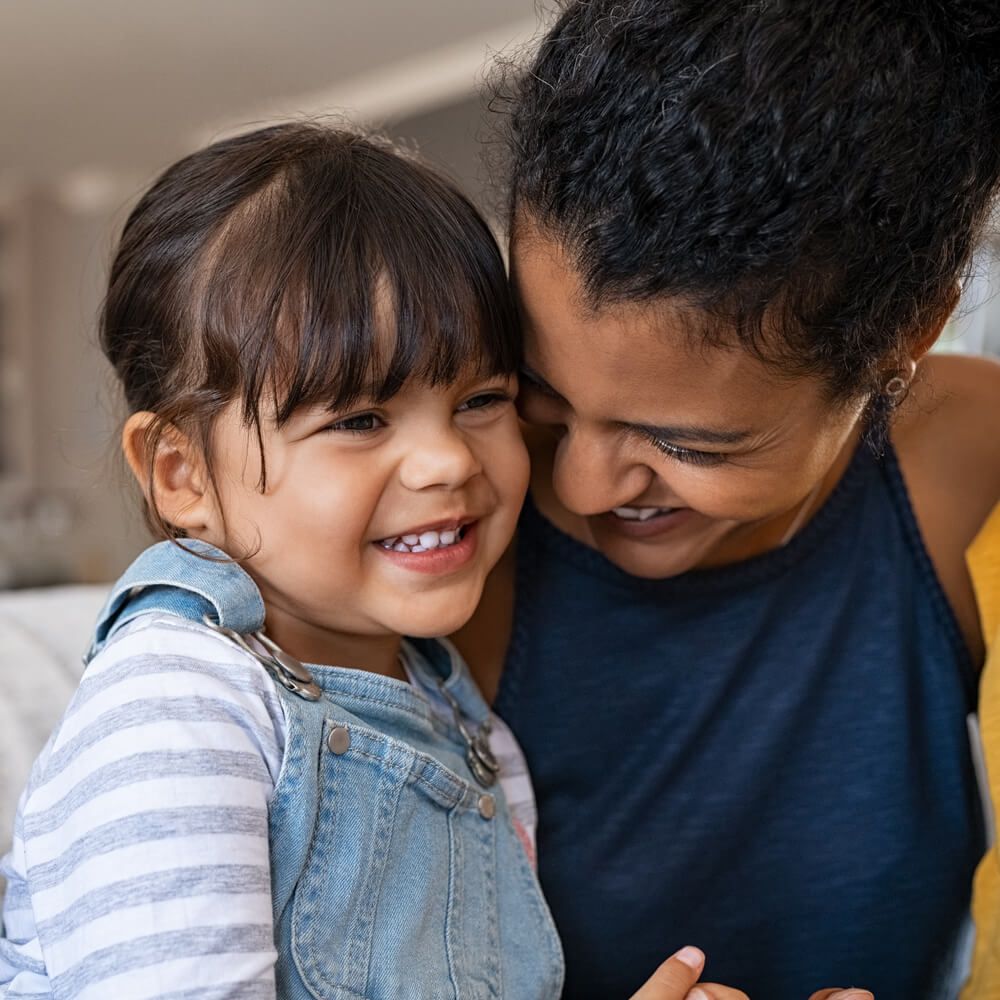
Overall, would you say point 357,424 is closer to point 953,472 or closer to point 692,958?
point 692,958

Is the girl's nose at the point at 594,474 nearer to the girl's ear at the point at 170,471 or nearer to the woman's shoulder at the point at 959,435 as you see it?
the girl's ear at the point at 170,471

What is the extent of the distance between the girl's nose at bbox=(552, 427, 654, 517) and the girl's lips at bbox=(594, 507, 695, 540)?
0.24 feet

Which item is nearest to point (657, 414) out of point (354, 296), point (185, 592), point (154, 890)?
point (354, 296)

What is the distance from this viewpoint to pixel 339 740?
90 cm

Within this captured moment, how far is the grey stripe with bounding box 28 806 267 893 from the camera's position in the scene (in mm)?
758

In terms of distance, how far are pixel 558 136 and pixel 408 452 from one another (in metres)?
0.26

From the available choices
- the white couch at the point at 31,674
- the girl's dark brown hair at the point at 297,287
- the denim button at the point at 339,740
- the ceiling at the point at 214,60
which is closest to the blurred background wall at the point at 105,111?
the ceiling at the point at 214,60

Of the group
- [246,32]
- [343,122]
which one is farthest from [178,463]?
[246,32]

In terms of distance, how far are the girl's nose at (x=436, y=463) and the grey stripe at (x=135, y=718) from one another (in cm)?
22

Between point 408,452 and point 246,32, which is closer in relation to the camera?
point 408,452

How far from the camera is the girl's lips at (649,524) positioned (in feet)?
3.66

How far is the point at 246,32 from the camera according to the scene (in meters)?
5.32

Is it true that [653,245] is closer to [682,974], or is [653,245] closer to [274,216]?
[274,216]

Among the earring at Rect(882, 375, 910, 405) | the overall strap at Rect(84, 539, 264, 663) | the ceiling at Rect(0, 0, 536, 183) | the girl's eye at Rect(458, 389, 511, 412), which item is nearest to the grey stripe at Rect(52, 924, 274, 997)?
the overall strap at Rect(84, 539, 264, 663)
